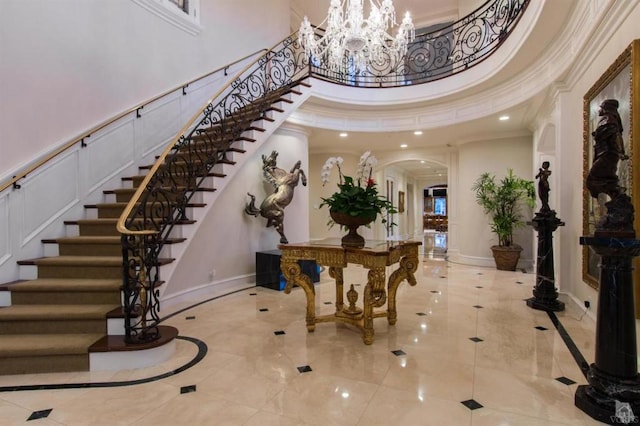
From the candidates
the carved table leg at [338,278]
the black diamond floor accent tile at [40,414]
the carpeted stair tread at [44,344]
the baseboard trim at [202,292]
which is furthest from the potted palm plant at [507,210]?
the black diamond floor accent tile at [40,414]

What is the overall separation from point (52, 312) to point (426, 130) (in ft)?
22.8

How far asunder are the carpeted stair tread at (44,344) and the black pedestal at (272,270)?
2902 millimetres

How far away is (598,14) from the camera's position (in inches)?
123

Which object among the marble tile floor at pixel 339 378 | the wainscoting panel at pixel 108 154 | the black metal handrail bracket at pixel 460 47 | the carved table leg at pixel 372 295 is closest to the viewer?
the marble tile floor at pixel 339 378

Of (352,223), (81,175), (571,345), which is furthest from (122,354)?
(571,345)

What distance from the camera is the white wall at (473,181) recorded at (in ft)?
24.5

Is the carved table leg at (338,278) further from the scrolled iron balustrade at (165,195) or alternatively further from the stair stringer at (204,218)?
the scrolled iron balustrade at (165,195)

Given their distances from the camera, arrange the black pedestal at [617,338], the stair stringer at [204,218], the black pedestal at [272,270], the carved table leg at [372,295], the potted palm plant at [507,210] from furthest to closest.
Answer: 1. the potted palm plant at [507,210]
2. the black pedestal at [272,270]
3. the stair stringer at [204,218]
4. the carved table leg at [372,295]
5. the black pedestal at [617,338]

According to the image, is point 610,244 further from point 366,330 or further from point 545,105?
point 545,105

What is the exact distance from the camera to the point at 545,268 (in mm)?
4469

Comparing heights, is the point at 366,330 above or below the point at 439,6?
below

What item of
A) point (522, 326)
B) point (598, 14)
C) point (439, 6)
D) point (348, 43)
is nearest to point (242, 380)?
point (522, 326)

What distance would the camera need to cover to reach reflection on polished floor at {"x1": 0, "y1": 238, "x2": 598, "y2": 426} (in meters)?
2.17

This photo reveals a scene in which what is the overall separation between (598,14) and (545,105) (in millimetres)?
2532
